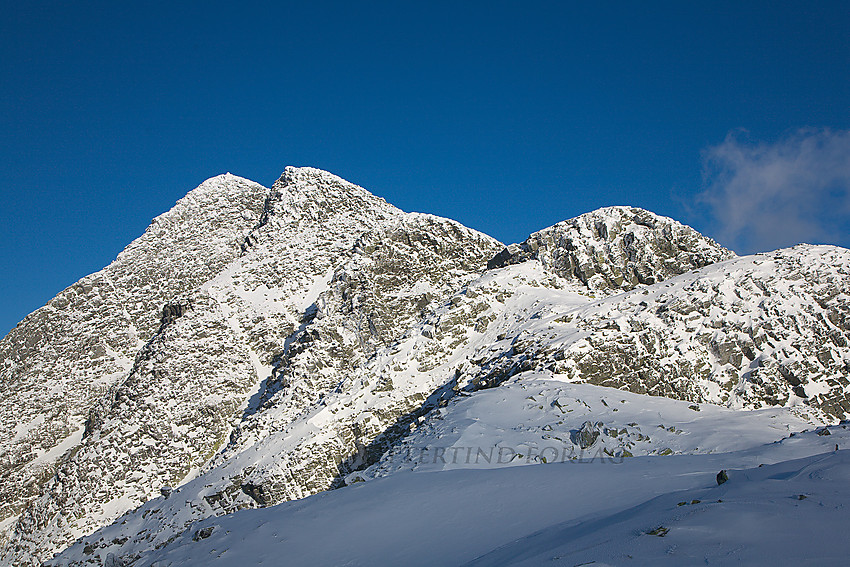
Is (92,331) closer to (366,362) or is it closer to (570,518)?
(366,362)

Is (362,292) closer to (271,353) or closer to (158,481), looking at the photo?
(271,353)

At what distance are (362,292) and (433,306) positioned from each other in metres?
9.28

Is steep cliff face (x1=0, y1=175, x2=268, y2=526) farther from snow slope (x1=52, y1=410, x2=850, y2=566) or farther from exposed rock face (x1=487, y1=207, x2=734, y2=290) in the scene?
snow slope (x1=52, y1=410, x2=850, y2=566)

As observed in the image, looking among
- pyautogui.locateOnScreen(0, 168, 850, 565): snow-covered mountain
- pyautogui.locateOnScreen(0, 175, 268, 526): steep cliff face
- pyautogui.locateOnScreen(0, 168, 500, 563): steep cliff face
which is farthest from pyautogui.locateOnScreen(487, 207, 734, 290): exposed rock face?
pyautogui.locateOnScreen(0, 175, 268, 526): steep cliff face

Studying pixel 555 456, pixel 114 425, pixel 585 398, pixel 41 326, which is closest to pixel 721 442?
pixel 555 456

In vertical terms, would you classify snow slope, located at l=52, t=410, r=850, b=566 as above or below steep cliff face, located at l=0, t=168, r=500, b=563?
below

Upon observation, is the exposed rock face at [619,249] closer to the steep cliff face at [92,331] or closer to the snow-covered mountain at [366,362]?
the snow-covered mountain at [366,362]

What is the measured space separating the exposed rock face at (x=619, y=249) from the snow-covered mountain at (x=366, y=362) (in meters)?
0.25

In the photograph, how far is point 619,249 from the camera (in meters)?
60.1

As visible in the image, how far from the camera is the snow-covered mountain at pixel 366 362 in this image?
84.3 feet

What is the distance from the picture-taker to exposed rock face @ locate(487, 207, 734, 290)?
190ft

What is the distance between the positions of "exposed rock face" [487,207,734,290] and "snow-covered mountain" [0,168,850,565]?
9.7 inches

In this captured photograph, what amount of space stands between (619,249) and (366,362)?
31.5 meters

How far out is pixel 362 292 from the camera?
6675 cm
